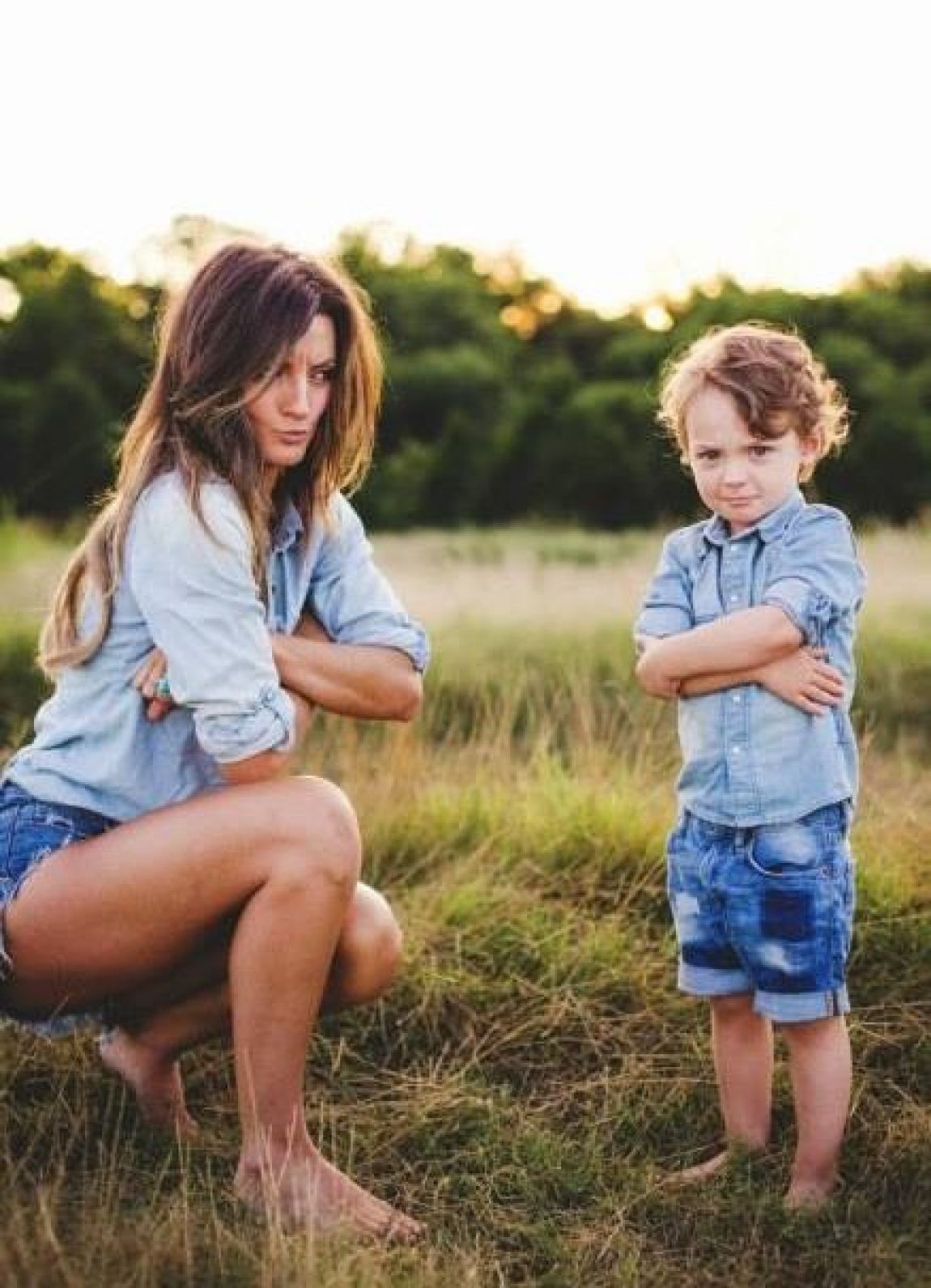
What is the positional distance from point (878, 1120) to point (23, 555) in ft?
22.0

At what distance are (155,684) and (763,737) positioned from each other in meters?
1.02

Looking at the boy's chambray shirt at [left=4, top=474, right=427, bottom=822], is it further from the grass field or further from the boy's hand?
the boy's hand

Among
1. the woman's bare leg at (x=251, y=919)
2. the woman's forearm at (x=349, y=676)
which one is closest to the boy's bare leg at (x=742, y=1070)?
the woman's bare leg at (x=251, y=919)

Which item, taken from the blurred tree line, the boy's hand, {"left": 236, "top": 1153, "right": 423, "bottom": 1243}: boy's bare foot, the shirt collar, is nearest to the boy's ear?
the boy's hand

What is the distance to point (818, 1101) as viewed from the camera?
2572 mm

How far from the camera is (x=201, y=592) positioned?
7.82 feet

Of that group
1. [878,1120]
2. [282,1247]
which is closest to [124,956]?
[282,1247]

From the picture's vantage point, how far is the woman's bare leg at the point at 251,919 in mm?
2416

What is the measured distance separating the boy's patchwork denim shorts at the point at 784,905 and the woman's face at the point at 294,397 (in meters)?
0.97

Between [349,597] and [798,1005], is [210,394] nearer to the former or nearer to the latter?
[349,597]

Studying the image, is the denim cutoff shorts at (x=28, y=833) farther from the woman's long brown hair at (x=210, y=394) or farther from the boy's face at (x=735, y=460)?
the boy's face at (x=735, y=460)

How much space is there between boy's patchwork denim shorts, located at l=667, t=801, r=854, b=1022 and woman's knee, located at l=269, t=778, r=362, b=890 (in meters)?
0.61

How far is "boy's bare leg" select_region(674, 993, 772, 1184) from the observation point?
8.86 feet

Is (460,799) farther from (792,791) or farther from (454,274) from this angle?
(454,274)
